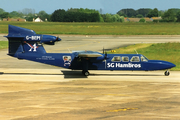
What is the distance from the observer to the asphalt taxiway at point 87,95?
53.7 ft

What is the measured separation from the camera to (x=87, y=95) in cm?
2061

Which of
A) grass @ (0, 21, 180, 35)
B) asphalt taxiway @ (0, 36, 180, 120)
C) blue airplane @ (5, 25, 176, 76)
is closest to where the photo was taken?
asphalt taxiway @ (0, 36, 180, 120)

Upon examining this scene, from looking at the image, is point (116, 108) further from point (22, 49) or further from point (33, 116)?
point (22, 49)

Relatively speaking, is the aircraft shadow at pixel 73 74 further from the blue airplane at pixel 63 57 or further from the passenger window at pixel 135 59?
the passenger window at pixel 135 59

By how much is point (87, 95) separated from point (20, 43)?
36.4ft

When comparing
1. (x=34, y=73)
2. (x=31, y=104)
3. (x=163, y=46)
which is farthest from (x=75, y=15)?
(x=31, y=104)

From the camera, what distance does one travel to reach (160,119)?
15523 mm

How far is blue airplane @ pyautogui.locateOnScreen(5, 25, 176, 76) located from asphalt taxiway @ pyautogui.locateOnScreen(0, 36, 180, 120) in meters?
1.17

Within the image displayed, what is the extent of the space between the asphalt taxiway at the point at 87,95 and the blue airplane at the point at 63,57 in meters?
1.17

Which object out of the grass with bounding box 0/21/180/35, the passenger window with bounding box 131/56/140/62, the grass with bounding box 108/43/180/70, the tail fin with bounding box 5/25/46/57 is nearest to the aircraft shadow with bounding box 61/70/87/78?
the tail fin with bounding box 5/25/46/57

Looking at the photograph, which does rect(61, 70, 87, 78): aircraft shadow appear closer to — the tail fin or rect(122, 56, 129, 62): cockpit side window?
the tail fin

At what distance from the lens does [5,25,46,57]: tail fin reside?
90.3 feet

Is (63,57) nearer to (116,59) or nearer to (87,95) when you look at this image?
(116,59)

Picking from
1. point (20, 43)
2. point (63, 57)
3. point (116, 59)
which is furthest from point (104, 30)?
point (20, 43)
